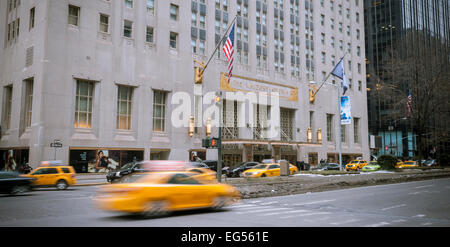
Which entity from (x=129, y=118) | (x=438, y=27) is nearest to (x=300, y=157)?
(x=129, y=118)

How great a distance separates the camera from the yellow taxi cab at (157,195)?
9742 millimetres

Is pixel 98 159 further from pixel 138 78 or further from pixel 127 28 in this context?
pixel 127 28

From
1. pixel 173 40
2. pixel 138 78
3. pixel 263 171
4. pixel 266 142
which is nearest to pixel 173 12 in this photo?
pixel 173 40

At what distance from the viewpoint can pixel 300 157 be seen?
52.2 metres

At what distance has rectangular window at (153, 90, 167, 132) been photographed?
1492 inches

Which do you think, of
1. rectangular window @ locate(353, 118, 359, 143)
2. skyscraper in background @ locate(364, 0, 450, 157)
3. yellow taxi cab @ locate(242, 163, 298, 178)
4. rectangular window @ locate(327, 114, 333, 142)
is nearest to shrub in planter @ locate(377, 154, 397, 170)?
yellow taxi cab @ locate(242, 163, 298, 178)

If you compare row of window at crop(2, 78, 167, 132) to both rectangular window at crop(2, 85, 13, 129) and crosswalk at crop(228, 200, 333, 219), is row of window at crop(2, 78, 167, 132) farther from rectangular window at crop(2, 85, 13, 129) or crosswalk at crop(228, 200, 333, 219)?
crosswalk at crop(228, 200, 333, 219)

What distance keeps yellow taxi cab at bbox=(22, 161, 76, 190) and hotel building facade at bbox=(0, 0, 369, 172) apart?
374 inches

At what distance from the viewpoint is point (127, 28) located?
36156mm

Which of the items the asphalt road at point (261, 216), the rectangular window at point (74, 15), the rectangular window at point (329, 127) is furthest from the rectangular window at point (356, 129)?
the asphalt road at point (261, 216)

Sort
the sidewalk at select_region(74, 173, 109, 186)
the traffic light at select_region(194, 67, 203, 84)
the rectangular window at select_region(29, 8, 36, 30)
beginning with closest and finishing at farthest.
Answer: the sidewalk at select_region(74, 173, 109, 186)
the rectangular window at select_region(29, 8, 36, 30)
the traffic light at select_region(194, 67, 203, 84)

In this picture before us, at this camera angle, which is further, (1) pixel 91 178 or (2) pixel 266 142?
(2) pixel 266 142

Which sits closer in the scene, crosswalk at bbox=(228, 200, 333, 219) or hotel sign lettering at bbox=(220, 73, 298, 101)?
crosswalk at bbox=(228, 200, 333, 219)

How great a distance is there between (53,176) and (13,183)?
152 inches
